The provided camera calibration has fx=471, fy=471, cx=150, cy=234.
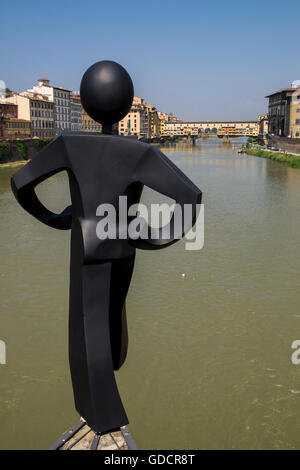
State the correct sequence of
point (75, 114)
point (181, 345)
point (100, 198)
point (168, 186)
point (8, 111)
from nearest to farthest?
point (168, 186)
point (100, 198)
point (181, 345)
point (8, 111)
point (75, 114)

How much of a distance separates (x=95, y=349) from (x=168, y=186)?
3.86 feet

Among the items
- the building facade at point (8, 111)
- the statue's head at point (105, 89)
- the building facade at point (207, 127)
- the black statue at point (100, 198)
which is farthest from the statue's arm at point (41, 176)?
the building facade at point (207, 127)

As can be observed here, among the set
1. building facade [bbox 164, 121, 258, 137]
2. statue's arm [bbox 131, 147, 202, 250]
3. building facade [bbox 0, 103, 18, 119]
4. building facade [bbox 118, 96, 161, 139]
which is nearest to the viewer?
statue's arm [bbox 131, 147, 202, 250]

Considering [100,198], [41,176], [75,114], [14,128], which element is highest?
[75,114]

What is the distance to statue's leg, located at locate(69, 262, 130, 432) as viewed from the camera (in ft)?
10.1

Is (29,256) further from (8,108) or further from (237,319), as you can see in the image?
(8,108)

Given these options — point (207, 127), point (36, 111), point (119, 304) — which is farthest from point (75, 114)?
point (119, 304)

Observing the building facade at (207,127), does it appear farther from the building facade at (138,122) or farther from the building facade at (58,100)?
the building facade at (58,100)

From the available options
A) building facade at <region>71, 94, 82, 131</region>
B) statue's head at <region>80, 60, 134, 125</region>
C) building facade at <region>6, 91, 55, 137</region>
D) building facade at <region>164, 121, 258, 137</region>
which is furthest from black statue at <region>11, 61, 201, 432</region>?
building facade at <region>164, 121, 258, 137</region>

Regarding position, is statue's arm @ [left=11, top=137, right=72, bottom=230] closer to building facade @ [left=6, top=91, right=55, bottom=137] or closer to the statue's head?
the statue's head

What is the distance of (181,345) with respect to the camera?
272 inches

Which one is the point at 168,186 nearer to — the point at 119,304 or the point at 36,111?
the point at 119,304
